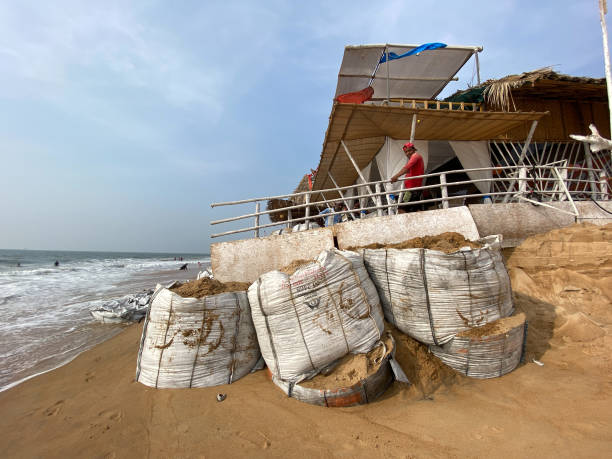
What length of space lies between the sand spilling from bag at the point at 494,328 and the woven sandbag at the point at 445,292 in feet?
0.14

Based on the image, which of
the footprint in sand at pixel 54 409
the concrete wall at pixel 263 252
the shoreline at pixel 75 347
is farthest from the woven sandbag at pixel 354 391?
the shoreline at pixel 75 347

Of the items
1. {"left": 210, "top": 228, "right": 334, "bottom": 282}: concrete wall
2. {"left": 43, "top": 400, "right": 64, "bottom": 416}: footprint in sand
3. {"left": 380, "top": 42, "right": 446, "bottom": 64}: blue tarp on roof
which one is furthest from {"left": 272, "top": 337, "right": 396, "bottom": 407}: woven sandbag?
{"left": 380, "top": 42, "right": 446, "bottom": 64}: blue tarp on roof

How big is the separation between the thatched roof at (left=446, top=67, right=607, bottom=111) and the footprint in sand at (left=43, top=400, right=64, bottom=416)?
1087 cm

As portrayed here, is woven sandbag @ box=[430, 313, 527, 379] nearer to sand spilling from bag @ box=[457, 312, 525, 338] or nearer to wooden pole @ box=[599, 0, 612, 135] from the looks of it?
sand spilling from bag @ box=[457, 312, 525, 338]

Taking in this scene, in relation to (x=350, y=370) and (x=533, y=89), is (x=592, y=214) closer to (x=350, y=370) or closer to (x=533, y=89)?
(x=533, y=89)

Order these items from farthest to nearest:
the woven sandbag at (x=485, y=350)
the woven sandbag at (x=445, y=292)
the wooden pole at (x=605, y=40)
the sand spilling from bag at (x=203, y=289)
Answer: the wooden pole at (x=605, y=40)
the sand spilling from bag at (x=203, y=289)
the woven sandbag at (x=445, y=292)
the woven sandbag at (x=485, y=350)

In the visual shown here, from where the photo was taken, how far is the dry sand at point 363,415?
1.73 m

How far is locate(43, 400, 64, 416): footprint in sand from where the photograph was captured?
2494 mm

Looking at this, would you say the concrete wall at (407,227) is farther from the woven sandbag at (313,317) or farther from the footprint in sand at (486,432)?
the footprint in sand at (486,432)

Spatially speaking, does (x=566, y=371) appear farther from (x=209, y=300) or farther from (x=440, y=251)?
(x=209, y=300)

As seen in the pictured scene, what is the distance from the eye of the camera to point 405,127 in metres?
6.41

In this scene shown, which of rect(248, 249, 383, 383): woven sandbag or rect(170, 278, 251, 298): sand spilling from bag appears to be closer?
rect(248, 249, 383, 383): woven sandbag

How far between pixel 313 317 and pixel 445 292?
49.9 inches

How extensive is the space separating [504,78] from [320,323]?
9.65 metres
